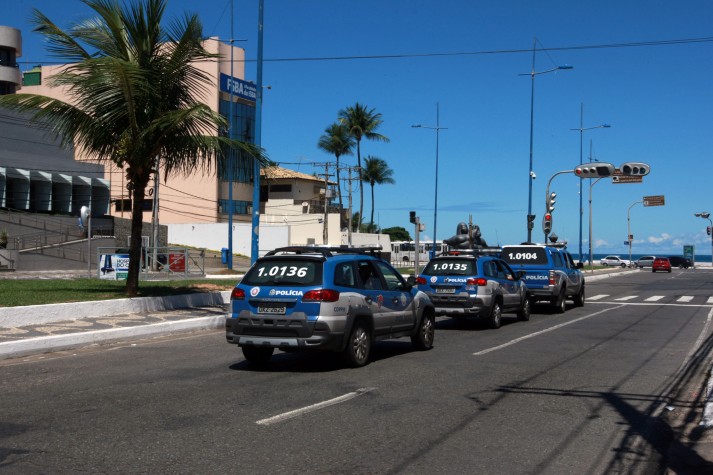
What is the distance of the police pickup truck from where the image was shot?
857 inches

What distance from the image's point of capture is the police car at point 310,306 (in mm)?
10484

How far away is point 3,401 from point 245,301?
3477mm

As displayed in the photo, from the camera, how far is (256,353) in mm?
11320

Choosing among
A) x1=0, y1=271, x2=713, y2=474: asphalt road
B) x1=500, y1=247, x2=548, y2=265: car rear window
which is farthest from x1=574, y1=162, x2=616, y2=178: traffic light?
x1=0, y1=271, x2=713, y2=474: asphalt road

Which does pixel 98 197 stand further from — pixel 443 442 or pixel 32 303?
pixel 443 442

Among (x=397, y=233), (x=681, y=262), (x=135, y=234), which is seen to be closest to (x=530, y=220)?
(x=135, y=234)

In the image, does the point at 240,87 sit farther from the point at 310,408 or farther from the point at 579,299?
the point at 310,408

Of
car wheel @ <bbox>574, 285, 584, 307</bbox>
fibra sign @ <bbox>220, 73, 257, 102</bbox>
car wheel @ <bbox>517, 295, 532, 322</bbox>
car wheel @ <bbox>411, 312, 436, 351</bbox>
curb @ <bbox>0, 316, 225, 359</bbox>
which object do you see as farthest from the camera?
fibra sign @ <bbox>220, 73, 257, 102</bbox>

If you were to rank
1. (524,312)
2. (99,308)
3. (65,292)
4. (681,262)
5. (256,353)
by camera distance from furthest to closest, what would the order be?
(681,262)
(524,312)
(65,292)
(99,308)
(256,353)

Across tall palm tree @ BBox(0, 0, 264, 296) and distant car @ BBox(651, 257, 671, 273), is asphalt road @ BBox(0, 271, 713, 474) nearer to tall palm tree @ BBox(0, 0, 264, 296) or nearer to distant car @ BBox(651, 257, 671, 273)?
tall palm tree @ BBox(0, 0, 264, 296)

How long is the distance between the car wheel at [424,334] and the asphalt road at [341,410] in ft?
0.75

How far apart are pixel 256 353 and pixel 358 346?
5.13 feet

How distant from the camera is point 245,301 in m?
10.9

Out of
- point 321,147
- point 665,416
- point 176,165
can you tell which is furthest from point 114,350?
point 321,147
